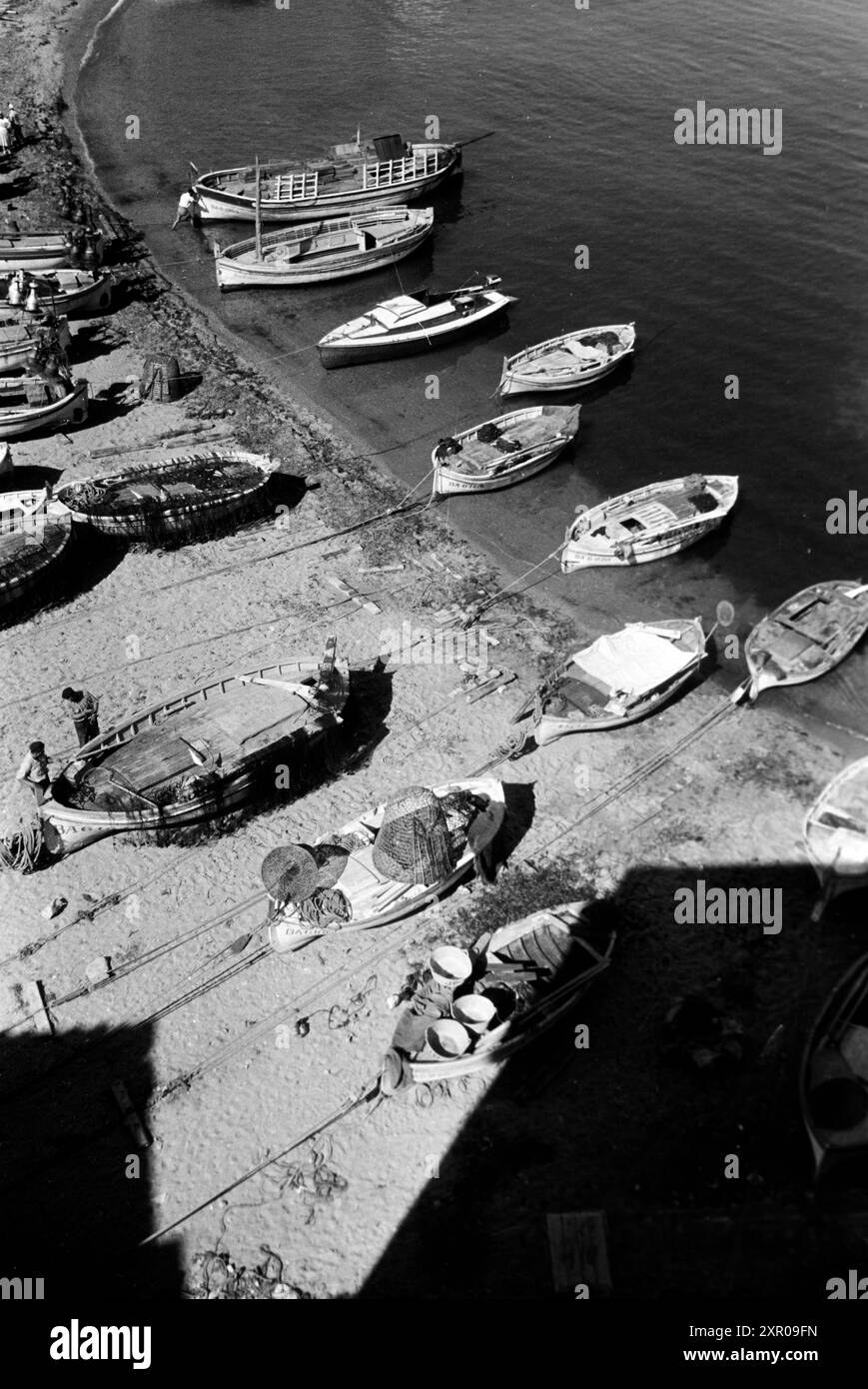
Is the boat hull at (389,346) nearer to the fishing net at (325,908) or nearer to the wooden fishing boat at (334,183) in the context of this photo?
the wooden fishing boat at (334,183)

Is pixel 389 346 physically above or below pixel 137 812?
above

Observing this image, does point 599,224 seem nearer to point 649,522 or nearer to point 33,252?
point 649,522

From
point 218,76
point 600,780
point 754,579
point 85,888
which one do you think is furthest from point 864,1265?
point 218,76

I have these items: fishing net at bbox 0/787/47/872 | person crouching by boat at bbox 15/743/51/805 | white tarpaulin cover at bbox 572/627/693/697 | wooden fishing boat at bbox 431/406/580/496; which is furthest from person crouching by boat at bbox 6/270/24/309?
white tarpaulin cover at bbox 572/627/693/697

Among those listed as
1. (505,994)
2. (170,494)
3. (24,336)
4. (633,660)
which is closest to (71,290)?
(24,336)

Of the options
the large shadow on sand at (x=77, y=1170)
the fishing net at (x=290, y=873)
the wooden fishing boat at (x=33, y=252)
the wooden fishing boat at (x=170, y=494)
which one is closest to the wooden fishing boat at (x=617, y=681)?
the fishing net at (x=290, y=873)
